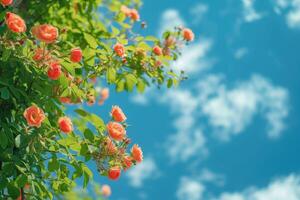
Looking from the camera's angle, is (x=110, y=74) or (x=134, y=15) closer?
(x=110, y=74)

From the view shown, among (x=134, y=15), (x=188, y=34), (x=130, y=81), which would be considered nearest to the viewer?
(x=130, y=81)

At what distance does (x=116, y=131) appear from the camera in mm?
4004

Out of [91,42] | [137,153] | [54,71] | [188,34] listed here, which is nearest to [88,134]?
[137,153]

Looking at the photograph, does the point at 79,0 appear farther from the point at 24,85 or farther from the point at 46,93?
the point at 46,93

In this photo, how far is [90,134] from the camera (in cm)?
402

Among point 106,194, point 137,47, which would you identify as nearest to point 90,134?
point 137,47

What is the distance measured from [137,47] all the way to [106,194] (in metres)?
2.95

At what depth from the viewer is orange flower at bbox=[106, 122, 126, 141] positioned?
4.00 meters

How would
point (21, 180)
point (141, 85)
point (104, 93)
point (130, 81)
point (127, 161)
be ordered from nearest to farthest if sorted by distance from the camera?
point (21, 180) → point (127, 161) → point (130, 81) → point (141, 85) → point (104, 93)

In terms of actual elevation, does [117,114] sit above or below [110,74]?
below

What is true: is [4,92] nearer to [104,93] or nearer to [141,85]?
[141,85]

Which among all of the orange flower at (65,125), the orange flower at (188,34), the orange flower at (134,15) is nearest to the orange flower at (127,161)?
the orange flower at (65,125)

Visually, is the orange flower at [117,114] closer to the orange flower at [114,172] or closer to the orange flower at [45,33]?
the orange flower at [114,172]

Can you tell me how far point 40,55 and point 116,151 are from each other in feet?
2.94
